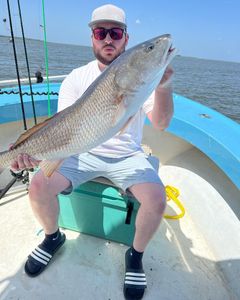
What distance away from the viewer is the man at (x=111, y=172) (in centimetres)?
198

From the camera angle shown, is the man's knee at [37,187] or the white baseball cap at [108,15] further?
the white baseball cap at [108,15]

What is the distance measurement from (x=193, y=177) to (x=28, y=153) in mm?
1921

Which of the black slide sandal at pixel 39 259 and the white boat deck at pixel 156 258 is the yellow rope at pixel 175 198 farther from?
the black slide sandal at pixel 39 259

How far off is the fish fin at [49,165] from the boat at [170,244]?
0.85 metres

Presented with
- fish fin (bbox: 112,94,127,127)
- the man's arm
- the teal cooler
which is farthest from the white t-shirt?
fish fin (bbox: 112,94,127,127)

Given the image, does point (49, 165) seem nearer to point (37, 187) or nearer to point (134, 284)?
point (37, 187)

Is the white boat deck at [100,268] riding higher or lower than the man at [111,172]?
lower

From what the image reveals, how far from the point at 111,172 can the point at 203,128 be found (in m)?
1.40

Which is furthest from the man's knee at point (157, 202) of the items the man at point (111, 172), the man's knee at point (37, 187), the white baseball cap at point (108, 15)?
the white baseball cap at point (108, 15)

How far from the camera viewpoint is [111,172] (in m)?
2.21

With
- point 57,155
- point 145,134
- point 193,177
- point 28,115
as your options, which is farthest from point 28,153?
point 145,134

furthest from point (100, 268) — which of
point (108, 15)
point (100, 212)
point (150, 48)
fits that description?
point (108, 15)

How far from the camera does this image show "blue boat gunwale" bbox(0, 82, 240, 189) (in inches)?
102

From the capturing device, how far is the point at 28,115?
11.0ft
